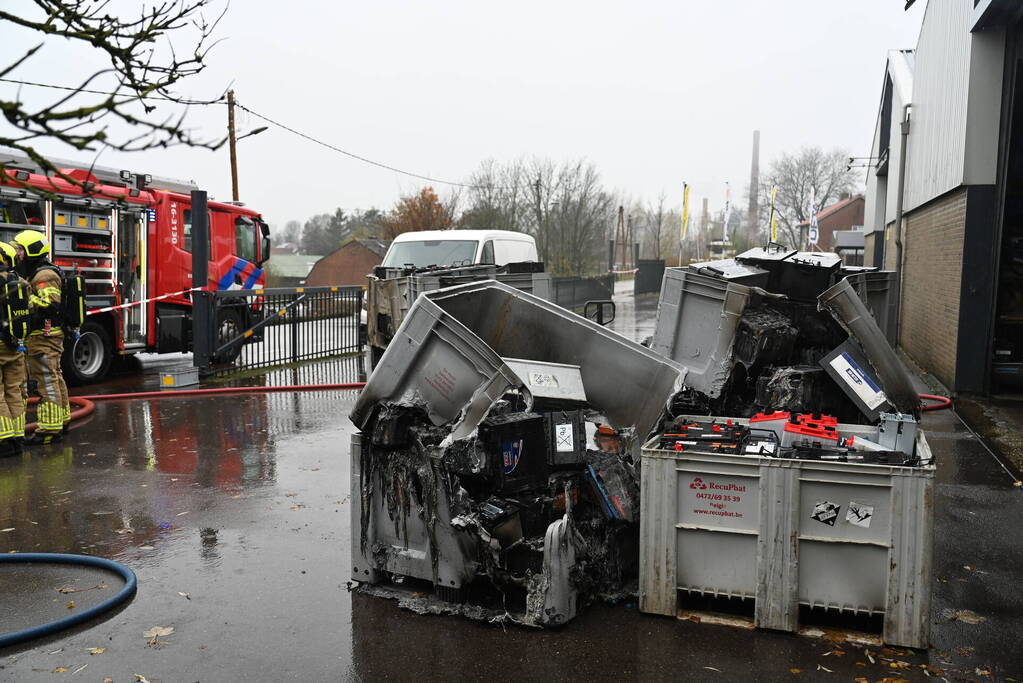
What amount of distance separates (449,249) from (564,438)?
10372 mm

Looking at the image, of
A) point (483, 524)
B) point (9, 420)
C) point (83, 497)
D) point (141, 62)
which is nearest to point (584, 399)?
point (483, 524)

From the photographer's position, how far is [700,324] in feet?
21.8

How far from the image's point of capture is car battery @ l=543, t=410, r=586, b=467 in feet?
16.0

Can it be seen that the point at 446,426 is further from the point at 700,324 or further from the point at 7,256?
the point at 7,256

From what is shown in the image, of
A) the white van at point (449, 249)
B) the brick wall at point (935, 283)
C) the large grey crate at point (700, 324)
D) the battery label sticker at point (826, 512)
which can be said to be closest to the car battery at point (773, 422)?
the large grey crate at point (700, 324)

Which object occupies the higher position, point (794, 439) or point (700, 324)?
point (700, 324)

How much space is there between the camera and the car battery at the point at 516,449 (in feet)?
15.5

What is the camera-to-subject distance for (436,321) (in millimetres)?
4961

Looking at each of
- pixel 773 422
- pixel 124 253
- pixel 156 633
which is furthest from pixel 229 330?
pixel 773 422

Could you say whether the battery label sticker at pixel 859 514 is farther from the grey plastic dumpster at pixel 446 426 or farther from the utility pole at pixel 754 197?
the utility pole at pixel 754 197

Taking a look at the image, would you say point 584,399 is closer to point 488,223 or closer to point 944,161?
point 944,161

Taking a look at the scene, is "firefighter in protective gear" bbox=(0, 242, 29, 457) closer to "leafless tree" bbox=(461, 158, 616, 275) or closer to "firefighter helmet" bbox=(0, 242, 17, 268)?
"firefighter helmet" bbox=(0, 242, 17, 268)

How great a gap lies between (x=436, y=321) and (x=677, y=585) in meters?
1.99

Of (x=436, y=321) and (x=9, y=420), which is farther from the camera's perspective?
(x=9, y=420)
